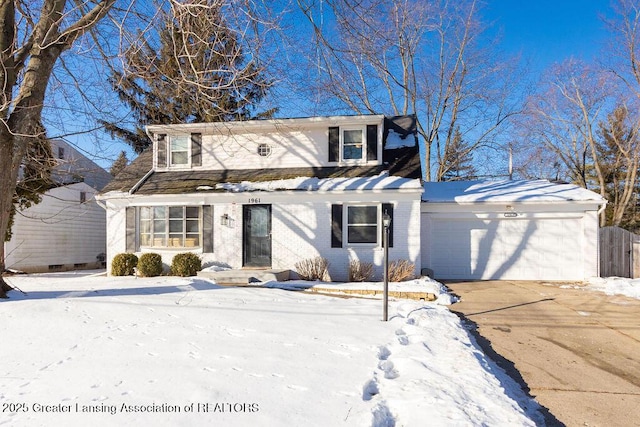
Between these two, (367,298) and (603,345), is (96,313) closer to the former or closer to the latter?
(367,298)

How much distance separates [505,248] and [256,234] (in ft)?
25.9

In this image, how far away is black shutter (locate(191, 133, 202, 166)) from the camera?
13594 millimetres

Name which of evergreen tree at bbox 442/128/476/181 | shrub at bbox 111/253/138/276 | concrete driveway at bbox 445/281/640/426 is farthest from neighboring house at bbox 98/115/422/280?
evergreen tree at bbox 442/128/476/181

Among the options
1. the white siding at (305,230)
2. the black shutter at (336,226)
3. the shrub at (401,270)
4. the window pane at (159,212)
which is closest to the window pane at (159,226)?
the window pane at (159,212)

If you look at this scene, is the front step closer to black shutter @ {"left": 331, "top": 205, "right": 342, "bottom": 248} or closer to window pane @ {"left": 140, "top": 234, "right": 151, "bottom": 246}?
black shutter @ {"left": 331, "top": 205, "right": 342, "bottom": 248}

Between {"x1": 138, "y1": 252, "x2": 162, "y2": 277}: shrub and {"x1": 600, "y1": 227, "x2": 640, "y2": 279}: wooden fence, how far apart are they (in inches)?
558

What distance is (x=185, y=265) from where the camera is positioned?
1182 cm

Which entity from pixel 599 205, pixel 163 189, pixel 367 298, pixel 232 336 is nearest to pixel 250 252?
pixel 163 189

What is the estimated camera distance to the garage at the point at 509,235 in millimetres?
12336

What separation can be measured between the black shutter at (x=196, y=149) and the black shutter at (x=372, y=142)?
5.73 metres

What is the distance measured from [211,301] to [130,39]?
14.8ft

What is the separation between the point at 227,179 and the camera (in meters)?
12.8

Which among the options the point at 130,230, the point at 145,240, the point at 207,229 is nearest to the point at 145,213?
the point at 130,230

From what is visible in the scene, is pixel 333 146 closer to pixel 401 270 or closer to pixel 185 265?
pixel 401 270
